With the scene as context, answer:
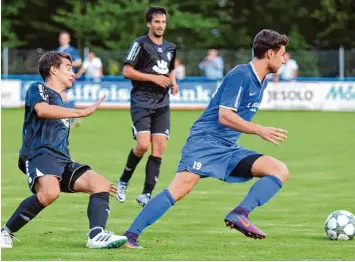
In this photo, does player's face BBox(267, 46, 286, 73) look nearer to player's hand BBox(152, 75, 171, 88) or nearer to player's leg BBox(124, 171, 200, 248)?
player's leg BBox(124, 171, 200, 248)

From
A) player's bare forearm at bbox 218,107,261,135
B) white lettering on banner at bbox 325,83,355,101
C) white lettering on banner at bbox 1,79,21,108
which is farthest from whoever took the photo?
white lettering on banner at bbox 1,79,21,108

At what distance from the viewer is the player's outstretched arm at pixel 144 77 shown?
1250cm

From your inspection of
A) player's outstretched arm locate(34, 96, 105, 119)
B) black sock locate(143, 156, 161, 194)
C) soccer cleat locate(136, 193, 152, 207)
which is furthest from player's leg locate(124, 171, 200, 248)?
black sock locate(143, 156, 161, 194)

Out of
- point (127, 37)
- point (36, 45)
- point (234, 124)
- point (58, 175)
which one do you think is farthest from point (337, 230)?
point (36, 45)

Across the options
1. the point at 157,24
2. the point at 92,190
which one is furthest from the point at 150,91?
the point at 92,190

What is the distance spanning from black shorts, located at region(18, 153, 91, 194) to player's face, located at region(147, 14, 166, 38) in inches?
161

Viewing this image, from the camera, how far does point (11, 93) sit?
35781mm

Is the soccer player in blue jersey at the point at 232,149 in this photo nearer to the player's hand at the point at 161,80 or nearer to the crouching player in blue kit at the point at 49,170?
the crouching player in blue kit at the point at 49,170

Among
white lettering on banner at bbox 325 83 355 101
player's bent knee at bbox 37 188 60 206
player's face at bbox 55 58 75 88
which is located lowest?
white lettering on banner at bbox 325 83 355 101

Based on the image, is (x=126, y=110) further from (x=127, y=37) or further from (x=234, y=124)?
(x=234, y=124)

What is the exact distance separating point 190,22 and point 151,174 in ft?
131

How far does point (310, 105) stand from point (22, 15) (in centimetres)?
2321

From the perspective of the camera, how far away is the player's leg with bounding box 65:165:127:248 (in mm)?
8562

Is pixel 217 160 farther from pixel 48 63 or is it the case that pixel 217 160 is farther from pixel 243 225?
pixel 48 63
